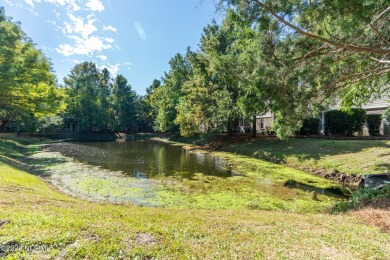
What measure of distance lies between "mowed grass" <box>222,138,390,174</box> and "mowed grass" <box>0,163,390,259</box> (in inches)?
305

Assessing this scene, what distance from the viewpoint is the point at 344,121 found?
1841 cm

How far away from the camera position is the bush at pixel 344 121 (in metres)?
17.8

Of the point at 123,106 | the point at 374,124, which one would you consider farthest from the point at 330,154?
the point at 123,106

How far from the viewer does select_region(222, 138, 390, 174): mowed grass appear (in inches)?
A: 441

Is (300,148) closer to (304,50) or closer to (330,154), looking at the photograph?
(330,154)

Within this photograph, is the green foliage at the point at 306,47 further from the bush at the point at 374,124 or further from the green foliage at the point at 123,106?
the green foliage at the point at 123,106

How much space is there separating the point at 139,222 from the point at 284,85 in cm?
567

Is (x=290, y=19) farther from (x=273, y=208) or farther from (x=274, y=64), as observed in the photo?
(x=273, y=208)

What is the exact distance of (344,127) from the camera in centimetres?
1847

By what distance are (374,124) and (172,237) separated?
63.8ft

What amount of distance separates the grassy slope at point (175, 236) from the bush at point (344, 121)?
1600cm

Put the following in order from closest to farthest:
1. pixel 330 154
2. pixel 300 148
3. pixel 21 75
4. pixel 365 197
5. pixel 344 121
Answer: pixel 365 197, pixel 330 154, pixel 21 75, pixel 300 148, pixel 344 121

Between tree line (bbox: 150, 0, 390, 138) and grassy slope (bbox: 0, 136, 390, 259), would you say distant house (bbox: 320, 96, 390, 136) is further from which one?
grassy slope (bbox: 0, 136, 390, 259)

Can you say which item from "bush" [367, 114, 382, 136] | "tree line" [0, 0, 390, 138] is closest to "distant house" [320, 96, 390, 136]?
"bush" [367, 114, 382, 136]
